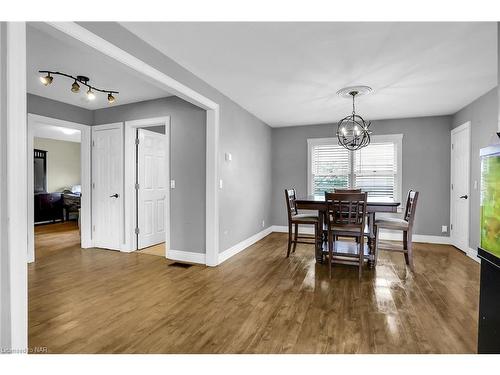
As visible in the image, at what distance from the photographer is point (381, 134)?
17.0 ft

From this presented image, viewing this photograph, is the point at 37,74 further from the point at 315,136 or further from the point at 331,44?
the point at 315,136

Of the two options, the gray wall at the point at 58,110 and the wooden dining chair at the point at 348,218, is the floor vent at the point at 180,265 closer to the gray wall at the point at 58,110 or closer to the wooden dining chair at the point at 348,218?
the wooden dining chair at the point at 348,218

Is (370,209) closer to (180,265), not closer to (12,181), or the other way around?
(180,265)

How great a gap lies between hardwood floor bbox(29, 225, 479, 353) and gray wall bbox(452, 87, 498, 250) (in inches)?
24.0

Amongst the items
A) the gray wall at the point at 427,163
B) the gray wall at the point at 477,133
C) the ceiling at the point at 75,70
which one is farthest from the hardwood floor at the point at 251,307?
the ceiling at the point at 75,70

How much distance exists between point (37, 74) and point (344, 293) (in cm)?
424

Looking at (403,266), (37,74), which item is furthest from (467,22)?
(37,74)

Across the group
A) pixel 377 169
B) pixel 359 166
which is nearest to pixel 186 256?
pixel 359 166

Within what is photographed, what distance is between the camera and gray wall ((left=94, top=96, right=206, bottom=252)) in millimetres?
3617

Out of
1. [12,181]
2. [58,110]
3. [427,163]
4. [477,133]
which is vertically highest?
[58,110]

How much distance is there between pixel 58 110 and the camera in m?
4.06

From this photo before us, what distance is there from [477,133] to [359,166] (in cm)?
192

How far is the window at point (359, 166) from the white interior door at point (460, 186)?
2.75 ft
